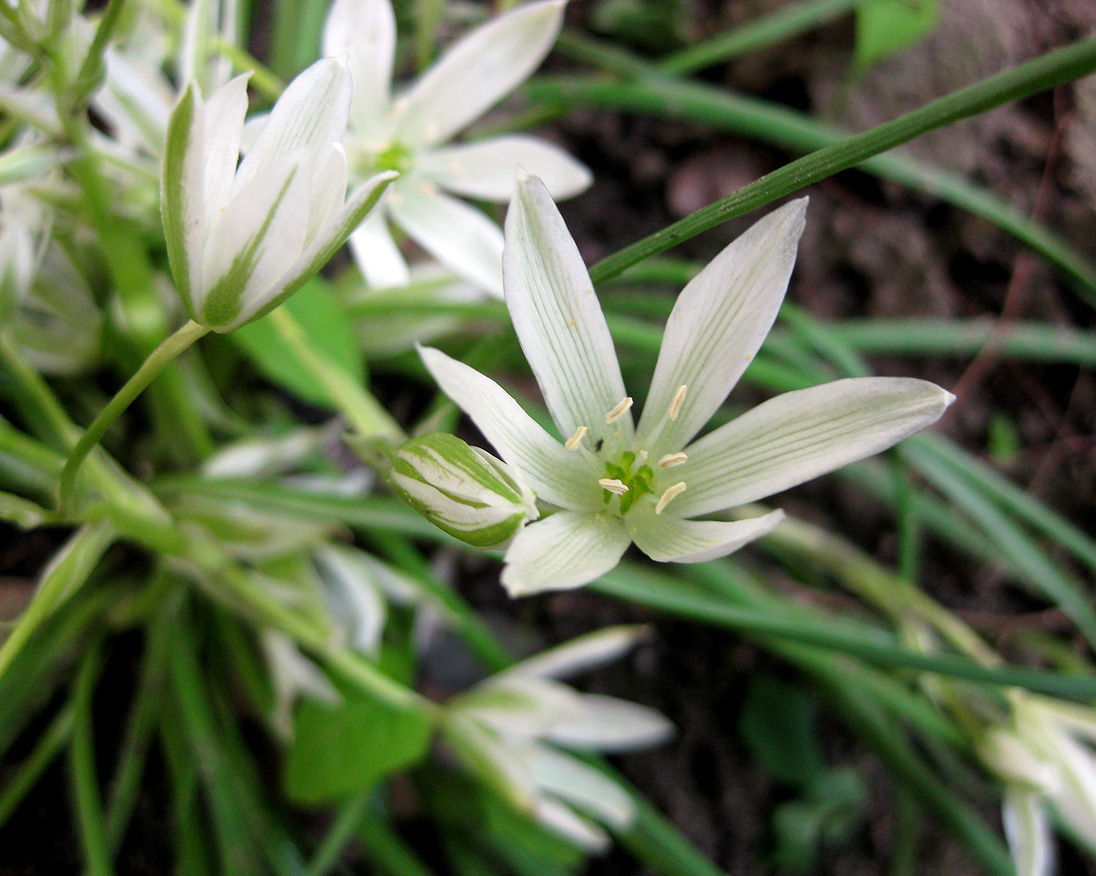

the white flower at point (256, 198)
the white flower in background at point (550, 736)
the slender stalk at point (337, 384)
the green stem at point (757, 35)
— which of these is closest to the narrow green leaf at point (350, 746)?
the white flower in background at point (550, 736)

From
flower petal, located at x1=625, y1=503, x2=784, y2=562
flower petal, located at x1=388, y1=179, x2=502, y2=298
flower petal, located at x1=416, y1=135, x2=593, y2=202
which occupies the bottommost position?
flower petal, located at x1=625, y1=503, x2=784, y2=562

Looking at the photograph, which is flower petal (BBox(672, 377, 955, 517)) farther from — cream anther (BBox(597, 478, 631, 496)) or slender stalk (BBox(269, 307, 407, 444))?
slender stalk (BBox(269, 307, 407, 444))

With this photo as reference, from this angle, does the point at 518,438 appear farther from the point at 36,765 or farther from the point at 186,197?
the point at 36,765

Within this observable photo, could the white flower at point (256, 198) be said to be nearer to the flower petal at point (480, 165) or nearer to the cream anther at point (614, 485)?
the cream anther at point (614, 485)

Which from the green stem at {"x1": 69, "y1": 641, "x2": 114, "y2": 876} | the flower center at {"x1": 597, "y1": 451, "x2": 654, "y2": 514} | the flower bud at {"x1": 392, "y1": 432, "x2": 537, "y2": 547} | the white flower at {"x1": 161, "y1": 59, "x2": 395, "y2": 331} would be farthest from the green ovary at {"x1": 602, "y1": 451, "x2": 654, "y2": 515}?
the green stem at {"x1": 69, "y1": 641, "x2": 114, "y2": 876}

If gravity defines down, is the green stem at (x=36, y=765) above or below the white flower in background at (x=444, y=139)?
below

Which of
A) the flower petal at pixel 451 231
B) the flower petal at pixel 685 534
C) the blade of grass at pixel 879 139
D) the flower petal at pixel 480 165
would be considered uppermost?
the blade of grass at pixel 879 139
